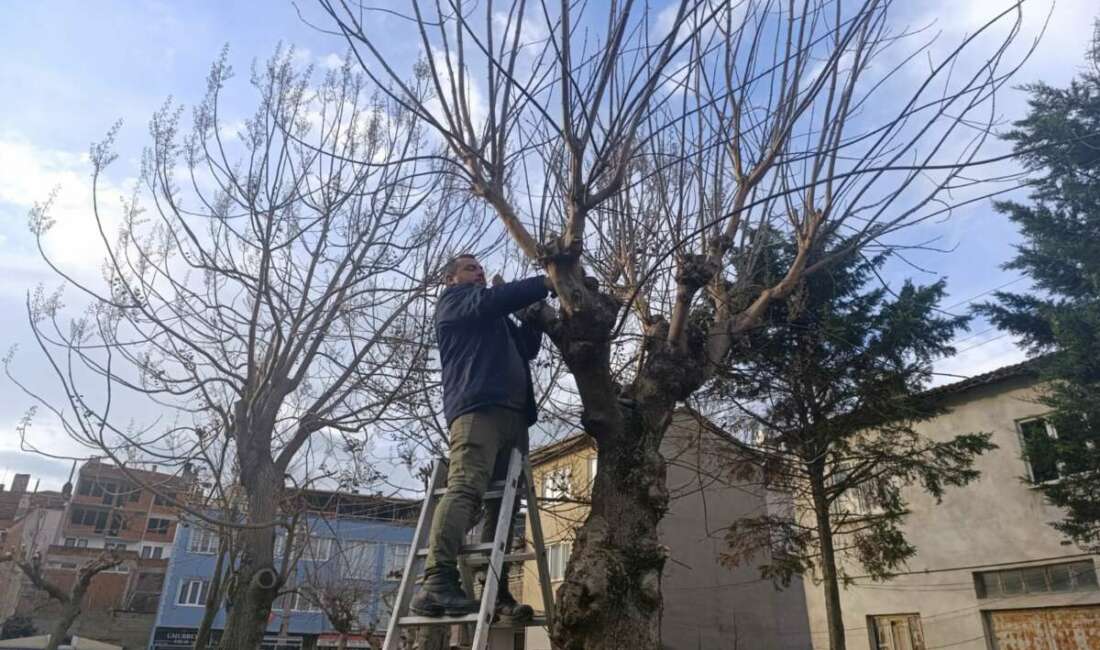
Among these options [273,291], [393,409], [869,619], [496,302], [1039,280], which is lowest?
[869,619]

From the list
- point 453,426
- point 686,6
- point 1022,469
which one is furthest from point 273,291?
point 1022,469

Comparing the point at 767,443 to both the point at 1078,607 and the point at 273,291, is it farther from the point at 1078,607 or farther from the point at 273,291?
the point at 273,291

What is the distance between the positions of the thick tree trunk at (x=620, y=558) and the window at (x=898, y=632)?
11855 millimetres

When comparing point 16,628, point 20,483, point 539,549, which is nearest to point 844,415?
point 539,549

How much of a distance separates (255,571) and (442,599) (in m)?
6.06

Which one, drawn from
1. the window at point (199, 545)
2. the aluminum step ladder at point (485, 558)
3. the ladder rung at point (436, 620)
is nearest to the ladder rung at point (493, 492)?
the aluminum step ladder at point (485, 558)

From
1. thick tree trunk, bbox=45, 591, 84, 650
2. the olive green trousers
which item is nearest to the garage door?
the olive green trousers

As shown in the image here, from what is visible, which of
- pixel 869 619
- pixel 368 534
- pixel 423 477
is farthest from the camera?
pixel 368 534

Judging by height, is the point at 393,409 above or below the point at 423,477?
above

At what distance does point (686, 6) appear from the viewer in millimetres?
3867

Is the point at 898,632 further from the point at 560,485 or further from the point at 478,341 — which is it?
the point at 478,341

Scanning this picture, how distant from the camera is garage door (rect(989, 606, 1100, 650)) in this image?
10906 mm

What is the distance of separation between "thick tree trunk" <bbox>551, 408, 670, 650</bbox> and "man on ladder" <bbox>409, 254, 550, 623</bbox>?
1.50ft

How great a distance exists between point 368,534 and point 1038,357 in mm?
29800
